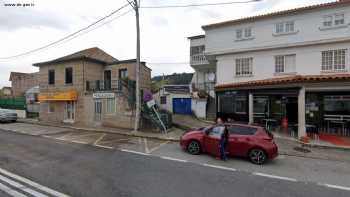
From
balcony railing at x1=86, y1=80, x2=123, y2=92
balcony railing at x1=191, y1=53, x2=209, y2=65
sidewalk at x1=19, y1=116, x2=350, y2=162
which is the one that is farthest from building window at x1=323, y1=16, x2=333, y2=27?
balcony railing at x1=86, y1=80, x2=123, y2=92

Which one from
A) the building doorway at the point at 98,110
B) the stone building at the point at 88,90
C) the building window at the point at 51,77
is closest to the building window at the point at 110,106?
the stone building at the point at 88,90

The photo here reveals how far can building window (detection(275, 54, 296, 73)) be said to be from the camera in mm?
15148

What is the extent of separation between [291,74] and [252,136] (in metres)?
8.81

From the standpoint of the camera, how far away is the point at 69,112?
20047 millimetres

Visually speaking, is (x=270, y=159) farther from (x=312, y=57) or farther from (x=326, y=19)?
(x=326, y=19)

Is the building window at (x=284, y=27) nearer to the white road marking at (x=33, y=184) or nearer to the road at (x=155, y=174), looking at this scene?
the road at (x=155, y=174)

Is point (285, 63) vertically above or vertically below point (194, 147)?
above

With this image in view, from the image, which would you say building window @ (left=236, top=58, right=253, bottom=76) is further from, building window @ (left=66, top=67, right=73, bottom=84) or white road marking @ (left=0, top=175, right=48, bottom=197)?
building window @ (left=66, top=67, right=73, bottom=84)

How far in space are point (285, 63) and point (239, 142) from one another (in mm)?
9587

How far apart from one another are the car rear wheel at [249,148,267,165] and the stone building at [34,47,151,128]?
33.9 feet

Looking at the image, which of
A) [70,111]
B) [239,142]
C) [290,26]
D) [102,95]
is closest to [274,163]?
[239,142]

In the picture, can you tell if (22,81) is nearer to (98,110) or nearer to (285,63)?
(98,110)

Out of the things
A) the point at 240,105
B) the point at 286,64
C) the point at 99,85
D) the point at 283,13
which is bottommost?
the point at 240,105

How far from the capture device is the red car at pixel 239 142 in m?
8.32
